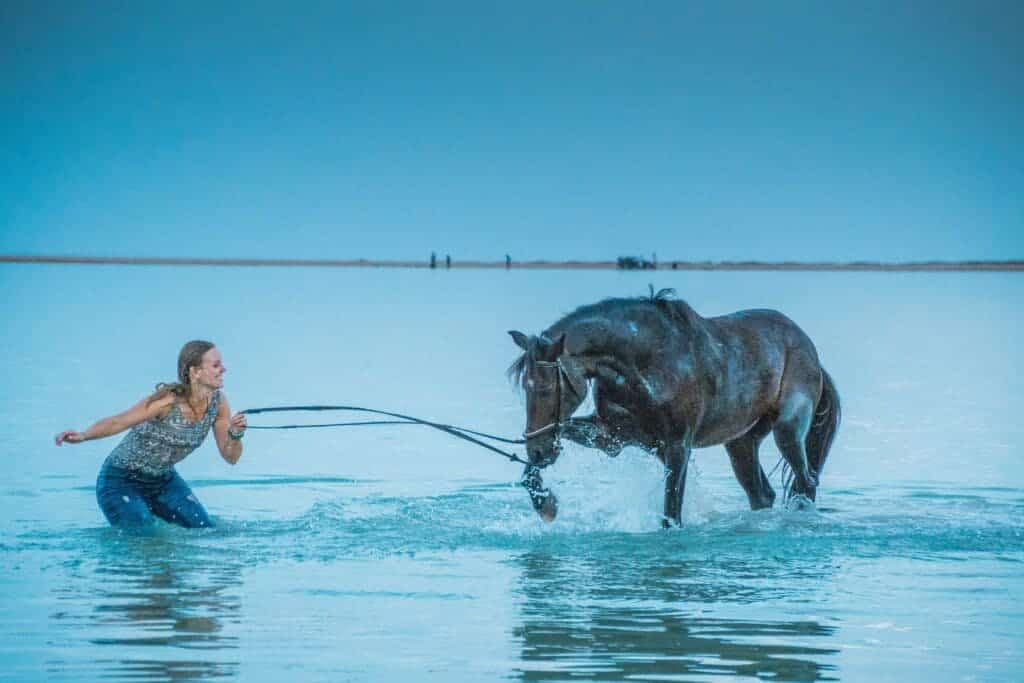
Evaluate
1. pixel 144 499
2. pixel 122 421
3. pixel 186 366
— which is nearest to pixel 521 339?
pixel 186 366

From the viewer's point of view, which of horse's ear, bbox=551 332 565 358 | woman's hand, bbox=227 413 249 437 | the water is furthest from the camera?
woman's hand, bbox=227 413 249 437

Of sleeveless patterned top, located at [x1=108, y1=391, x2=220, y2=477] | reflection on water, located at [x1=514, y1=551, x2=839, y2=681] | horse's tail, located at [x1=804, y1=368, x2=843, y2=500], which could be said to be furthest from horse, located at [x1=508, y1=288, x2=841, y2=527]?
sleeveless patterned top, located at [x1=108, y1=391, x2=220, y2=477]

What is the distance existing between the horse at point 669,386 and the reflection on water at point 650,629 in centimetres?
97

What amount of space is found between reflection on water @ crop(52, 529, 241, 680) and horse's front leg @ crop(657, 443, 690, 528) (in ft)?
9.10

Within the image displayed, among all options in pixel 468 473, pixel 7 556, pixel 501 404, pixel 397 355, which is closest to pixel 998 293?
pixel 397 355

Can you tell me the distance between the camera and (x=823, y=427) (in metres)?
12.3

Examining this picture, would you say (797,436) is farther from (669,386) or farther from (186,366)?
(186,366)

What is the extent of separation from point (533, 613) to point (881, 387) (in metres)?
13.7

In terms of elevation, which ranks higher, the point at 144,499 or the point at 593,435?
the point at 593,435

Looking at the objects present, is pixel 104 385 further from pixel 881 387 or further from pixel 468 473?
pixel 881 387

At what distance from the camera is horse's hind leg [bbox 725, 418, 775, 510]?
12.0 meters

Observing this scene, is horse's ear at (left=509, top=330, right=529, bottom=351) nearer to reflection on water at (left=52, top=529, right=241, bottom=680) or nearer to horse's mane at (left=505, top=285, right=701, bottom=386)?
horse's mane at (left=505, top=285, right=701, bottom=386)

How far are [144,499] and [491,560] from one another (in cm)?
221

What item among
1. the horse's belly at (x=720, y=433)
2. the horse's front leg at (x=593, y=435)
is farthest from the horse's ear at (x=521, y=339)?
the horse's belly at (x=720, y=433)
